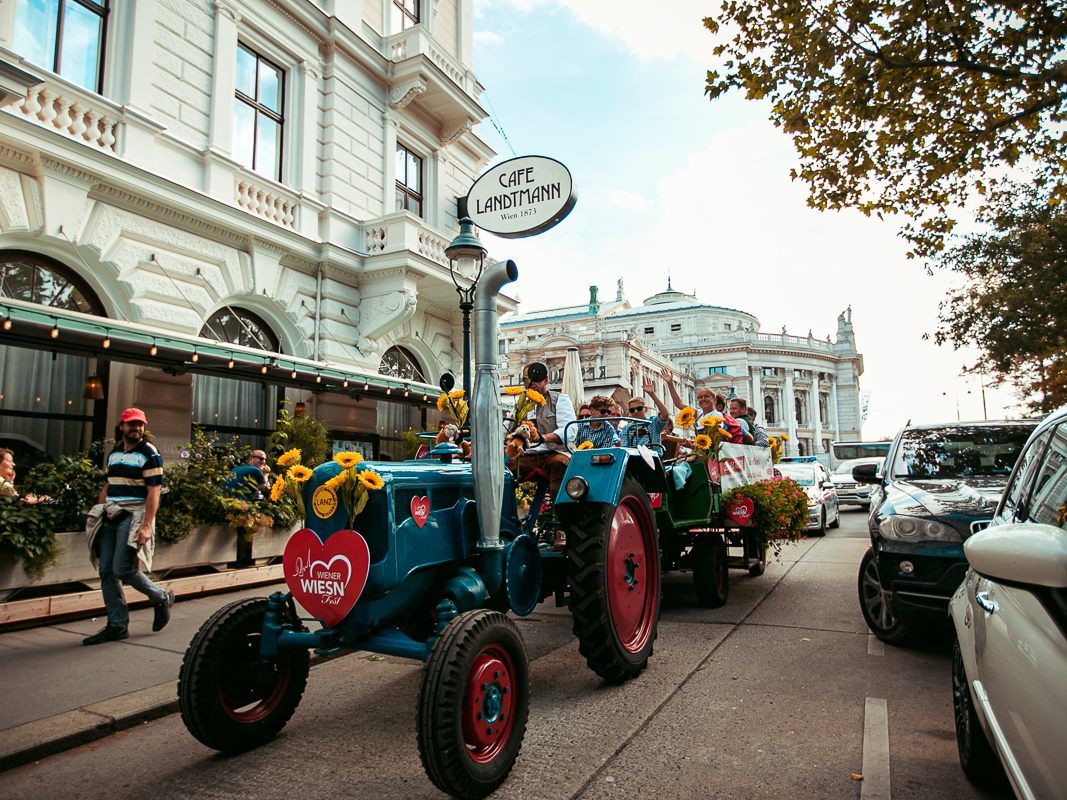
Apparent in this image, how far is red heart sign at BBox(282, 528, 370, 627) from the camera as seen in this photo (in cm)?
313

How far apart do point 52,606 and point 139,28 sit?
8.07m

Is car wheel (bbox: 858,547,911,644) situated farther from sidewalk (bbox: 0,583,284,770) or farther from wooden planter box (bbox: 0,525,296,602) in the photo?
wooden planter box (bbox: 0,525,296,602)

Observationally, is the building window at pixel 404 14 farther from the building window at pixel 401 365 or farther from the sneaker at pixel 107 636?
the sneaker at pixel 107 636

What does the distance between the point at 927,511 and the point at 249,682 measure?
4486mm

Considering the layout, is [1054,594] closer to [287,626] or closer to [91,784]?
[287,626]

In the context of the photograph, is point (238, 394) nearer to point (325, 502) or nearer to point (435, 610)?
point (325, 502)

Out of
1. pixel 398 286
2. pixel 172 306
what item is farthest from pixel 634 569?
pixel 398 286

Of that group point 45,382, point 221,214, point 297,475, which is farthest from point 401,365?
point 297,475

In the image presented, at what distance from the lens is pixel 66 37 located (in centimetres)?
909

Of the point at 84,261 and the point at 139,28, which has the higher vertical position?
the point at 139,28

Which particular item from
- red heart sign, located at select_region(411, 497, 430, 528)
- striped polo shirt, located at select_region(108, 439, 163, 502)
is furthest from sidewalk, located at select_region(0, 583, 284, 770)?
red heart sign, located at select_region(411, 497, 430, 528)

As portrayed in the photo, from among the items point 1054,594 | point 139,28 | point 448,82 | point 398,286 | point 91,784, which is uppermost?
point 448,82

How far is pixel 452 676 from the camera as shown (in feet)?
8.96

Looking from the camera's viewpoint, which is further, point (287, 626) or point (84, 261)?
point (84, 261)
